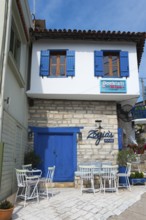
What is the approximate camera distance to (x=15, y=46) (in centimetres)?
738

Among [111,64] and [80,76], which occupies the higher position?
[111,64]

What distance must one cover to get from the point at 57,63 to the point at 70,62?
64 cm

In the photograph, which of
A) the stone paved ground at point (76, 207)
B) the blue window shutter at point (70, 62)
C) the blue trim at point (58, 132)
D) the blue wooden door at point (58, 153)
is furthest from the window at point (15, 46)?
the stone paved ground at point (76, 207)

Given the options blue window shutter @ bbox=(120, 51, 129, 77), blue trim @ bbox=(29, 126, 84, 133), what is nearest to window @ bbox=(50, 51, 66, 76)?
blue trim @ bbox=(29, 126, 84, 133)

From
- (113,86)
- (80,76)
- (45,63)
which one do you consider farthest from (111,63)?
(45,63)

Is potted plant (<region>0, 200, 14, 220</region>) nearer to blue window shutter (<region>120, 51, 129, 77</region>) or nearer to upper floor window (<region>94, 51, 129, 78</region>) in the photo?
upper floor window (<region>94, 51, 129, 78</region>)

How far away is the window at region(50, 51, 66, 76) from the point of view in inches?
350

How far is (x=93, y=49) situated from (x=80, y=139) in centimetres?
379

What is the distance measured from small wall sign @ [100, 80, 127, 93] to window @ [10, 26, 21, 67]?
3337mm

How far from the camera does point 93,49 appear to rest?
891 centimetres

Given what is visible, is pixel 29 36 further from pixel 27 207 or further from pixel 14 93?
pixel 27 207

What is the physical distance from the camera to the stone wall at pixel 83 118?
28.7 feet

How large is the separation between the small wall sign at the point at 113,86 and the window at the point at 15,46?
3.34 meters

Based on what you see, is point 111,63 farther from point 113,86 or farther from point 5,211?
point 5,211
